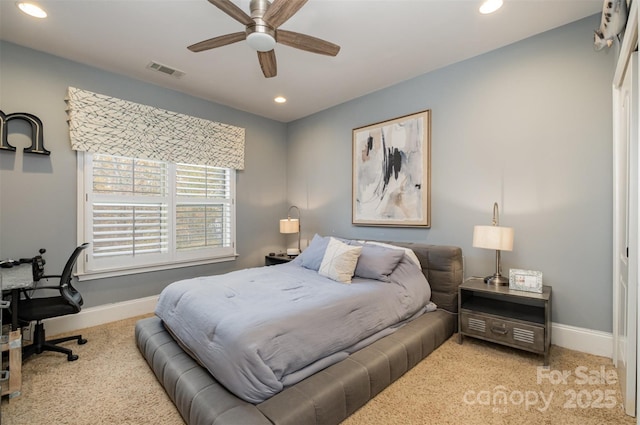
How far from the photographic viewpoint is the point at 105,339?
9.48 ft

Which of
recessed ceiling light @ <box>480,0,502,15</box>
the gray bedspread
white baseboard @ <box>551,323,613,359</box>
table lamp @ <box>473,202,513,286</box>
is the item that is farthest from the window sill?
recessed ceiling light @ <box>480,0,502,15</box>

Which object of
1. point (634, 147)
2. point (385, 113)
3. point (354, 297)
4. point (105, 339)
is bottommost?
point (105, 339)

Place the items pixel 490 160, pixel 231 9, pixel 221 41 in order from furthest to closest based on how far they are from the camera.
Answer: pixel 490 160 → pixel 221 41 → pixel 231 9

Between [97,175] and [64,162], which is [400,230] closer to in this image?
[97,175]

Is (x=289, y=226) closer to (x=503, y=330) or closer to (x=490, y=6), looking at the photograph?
(x=503, y=330)

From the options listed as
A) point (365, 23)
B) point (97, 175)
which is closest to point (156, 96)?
point (97, 175)

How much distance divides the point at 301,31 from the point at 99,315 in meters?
3.62

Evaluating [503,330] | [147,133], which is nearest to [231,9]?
[147,133]

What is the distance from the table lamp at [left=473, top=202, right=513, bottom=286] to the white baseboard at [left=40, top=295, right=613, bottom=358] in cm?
62

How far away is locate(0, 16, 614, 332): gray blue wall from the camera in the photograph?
97.6 inches

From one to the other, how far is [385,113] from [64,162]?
3664 millimetres

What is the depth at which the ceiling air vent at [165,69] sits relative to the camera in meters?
3.22

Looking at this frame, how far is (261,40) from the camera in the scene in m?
2.07

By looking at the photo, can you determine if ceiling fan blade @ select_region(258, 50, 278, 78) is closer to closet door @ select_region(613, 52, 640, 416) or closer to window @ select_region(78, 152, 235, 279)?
window @ select_region(78, 152, 235, 279)
